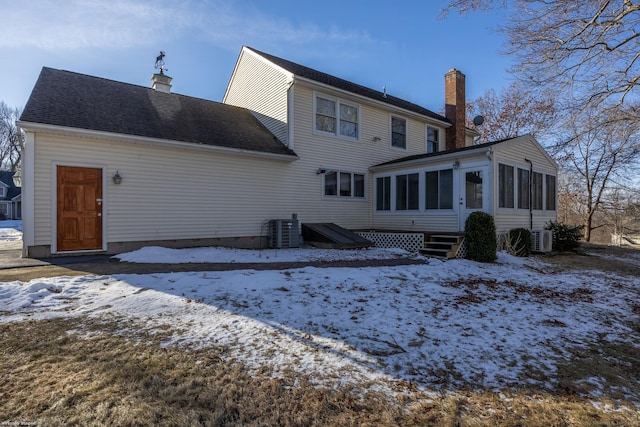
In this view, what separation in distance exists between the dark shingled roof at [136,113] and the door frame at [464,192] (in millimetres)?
5641

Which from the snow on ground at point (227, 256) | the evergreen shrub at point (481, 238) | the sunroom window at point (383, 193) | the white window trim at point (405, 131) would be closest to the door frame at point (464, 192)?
the evergreen shrub at point (481, 238)

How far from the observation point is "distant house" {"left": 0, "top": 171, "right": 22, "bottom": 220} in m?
35.1

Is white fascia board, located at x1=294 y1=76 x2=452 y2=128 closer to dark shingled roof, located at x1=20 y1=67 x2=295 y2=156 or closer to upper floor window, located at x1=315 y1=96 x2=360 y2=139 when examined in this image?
upper floor window, located at x1=315 y1=96 x2=360 y2=139

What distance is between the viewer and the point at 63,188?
7891 mm

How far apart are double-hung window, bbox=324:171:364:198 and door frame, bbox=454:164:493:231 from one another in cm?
416

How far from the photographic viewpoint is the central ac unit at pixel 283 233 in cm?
1069

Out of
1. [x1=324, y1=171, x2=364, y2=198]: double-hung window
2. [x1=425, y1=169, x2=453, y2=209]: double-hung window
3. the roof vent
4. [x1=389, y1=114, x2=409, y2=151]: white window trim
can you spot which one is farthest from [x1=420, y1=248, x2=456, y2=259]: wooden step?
the roof vent

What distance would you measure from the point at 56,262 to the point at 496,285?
364 inches

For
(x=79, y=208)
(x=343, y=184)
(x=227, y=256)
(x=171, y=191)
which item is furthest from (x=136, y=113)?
(x=343, y=184)

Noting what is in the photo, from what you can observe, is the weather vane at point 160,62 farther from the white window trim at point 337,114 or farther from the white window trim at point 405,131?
the white window trim at point 405,131

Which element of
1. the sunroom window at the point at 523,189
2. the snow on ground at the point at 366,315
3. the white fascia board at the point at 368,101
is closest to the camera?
the snow on ground at the point at 366,315

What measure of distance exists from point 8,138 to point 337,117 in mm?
43271

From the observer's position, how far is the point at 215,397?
233 centimetres

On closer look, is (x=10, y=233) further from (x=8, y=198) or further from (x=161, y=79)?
(x=8, y=198)
